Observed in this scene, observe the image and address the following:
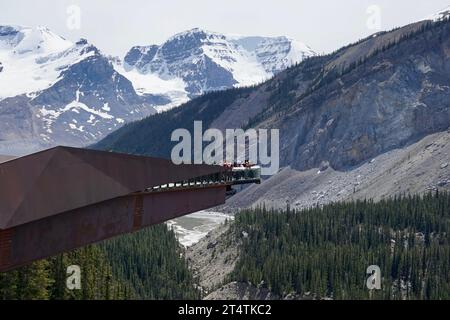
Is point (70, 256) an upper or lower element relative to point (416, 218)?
lower

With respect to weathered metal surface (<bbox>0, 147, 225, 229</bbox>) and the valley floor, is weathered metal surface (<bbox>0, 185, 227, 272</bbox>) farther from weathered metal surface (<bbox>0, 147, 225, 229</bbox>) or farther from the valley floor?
the valley floor

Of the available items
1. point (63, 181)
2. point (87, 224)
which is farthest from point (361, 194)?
point (63, 181)

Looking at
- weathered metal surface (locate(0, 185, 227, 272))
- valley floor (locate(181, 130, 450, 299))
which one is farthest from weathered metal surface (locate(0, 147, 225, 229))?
valley floor (locate(181, 130, 450, 299))

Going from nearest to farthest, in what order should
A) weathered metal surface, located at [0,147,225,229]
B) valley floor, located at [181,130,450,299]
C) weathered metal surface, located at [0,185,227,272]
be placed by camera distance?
1. weathered metal surface, located at [0,147,225,229]
2. weathered metal surface, located at [0,185,227,272]
3. valley floor, located at [181,130,450,299]
